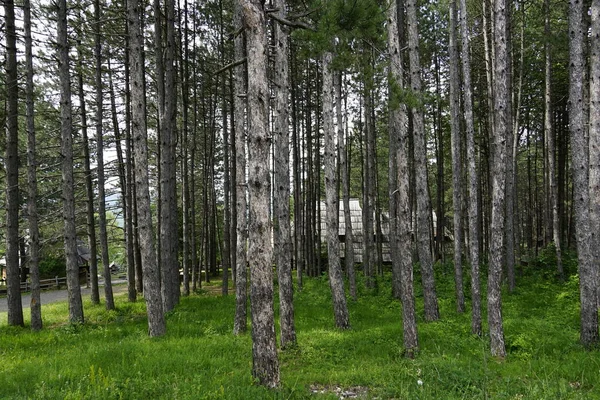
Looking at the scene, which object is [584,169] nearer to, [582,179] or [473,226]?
[582,179]

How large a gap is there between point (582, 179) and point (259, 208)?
6.49 m

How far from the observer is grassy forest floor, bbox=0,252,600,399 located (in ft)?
16.1

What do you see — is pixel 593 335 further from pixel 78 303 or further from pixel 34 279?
pixel 34 279

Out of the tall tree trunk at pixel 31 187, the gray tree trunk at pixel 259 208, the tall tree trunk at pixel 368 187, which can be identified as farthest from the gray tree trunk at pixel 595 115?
the tall tree trunk at pixel 31 187

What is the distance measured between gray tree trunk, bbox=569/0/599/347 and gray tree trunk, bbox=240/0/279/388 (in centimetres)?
607

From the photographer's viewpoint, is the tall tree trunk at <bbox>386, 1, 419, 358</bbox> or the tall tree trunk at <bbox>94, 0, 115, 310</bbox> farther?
the tall tree trunk at <bbox>94, 0, 115, 310</bbox>

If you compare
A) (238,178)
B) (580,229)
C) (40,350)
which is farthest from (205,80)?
(580,229)

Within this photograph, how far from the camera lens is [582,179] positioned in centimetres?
728

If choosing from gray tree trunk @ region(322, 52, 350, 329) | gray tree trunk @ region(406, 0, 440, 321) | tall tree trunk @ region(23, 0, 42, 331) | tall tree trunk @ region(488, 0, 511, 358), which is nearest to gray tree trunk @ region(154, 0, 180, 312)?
tall tree trunk @ region(23, 0, 42, 331)

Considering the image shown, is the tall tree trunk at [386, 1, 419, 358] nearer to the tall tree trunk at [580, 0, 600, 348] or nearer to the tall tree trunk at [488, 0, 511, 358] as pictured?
the tall tree trunk at [488, 0, 511, 358]

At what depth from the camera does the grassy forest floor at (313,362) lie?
4898 millimetres

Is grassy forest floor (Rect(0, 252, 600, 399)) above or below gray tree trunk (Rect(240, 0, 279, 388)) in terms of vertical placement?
below

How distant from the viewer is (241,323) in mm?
9016

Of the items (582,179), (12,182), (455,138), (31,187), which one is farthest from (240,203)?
(582,179)
